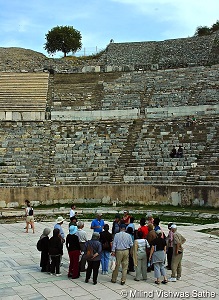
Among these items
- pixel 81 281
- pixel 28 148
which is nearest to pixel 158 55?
pixel 28 148

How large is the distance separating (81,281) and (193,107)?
21418 mm

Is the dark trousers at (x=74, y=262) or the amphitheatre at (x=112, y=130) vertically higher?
the amphitheatre at (x=112, y=130)

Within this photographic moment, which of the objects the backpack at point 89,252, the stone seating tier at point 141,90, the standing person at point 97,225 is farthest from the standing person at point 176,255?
the stone seating tier at point 141,90

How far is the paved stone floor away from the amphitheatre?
10.1 m

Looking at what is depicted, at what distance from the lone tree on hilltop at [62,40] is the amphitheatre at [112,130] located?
1683cm

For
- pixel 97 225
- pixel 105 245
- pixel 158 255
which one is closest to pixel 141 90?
pixel 97 225

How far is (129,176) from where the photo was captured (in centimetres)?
2377

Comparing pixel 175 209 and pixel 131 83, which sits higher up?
pixel 131 83

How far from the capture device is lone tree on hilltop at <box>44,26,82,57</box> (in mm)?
56531

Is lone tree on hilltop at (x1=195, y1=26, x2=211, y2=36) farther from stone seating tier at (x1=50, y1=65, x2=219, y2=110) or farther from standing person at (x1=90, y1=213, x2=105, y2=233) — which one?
standing person at (x1=90, y1=213, x2=105, y2=233)

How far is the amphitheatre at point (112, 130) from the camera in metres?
23.1

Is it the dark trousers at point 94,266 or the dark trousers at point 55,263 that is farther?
the dark trousers at point 55,263

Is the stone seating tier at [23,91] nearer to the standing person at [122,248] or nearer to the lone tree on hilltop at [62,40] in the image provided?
the lone tree on hilltop at [62,40]

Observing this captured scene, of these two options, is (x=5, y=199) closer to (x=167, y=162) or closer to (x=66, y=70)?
(x=167, y=162)
